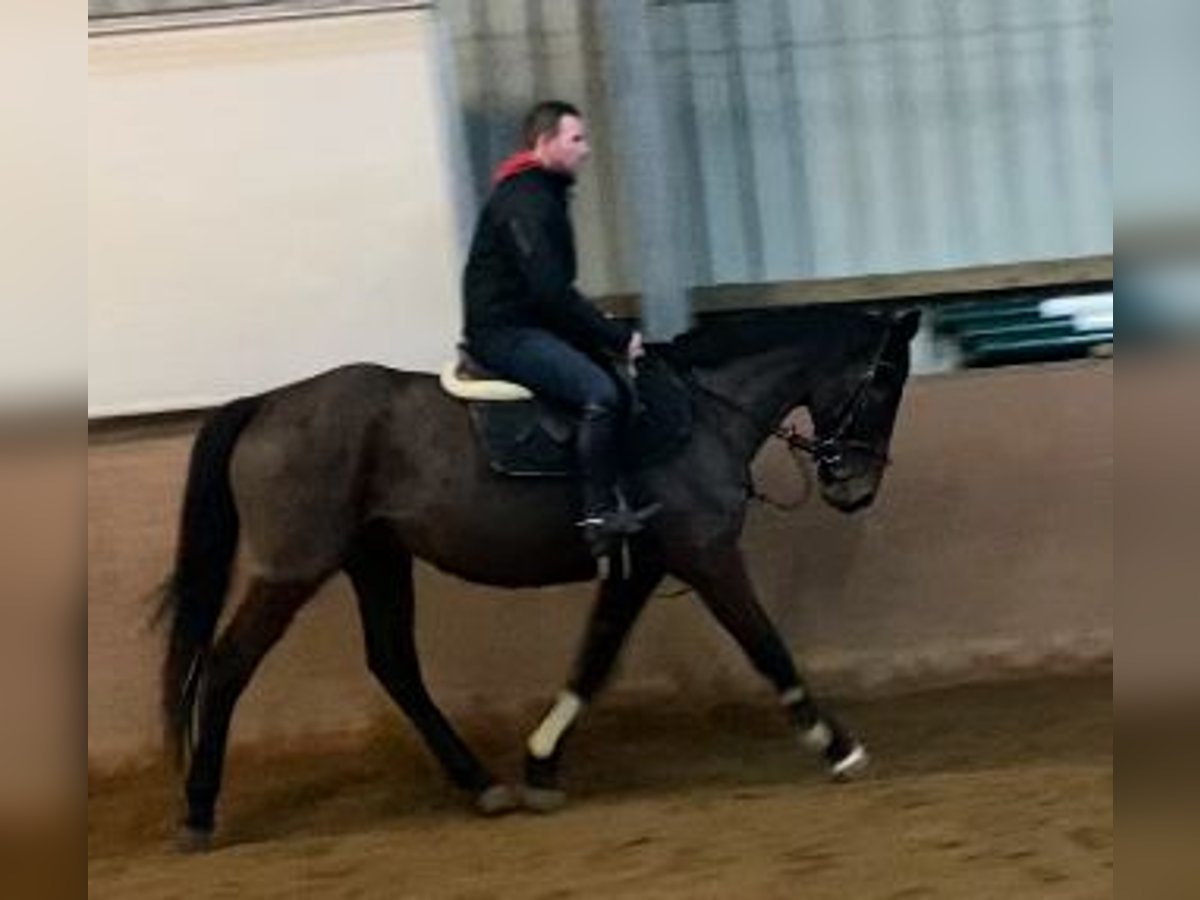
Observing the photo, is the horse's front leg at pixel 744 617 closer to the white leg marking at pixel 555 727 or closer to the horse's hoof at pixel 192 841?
the white leg marking at pixel 555 727

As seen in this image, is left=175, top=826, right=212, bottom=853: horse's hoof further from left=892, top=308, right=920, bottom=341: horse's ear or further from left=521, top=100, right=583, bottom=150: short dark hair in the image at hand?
left=892, top=308, right=920, bottom=341: horse's ear

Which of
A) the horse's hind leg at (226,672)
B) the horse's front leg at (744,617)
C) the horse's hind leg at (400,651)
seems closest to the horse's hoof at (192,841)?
the horse's hind leg at (226,672)

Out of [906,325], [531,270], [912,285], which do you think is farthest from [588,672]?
[912,285]

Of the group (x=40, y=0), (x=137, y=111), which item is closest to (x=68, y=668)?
(x=40, y=0)

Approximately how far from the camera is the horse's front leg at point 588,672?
530 cm

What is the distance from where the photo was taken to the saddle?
→ 5078 mm

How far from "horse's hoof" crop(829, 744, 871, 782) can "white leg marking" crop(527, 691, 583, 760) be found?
0.70 metres

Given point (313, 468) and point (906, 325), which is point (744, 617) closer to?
point (906, 325)

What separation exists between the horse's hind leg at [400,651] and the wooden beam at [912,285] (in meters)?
1.55

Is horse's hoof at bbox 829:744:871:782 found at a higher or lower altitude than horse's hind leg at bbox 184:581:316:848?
lower

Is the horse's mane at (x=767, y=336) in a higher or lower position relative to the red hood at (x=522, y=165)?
lower

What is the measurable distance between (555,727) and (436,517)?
654 mm

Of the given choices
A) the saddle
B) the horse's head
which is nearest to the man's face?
the saddle

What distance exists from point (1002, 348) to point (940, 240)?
497mm
